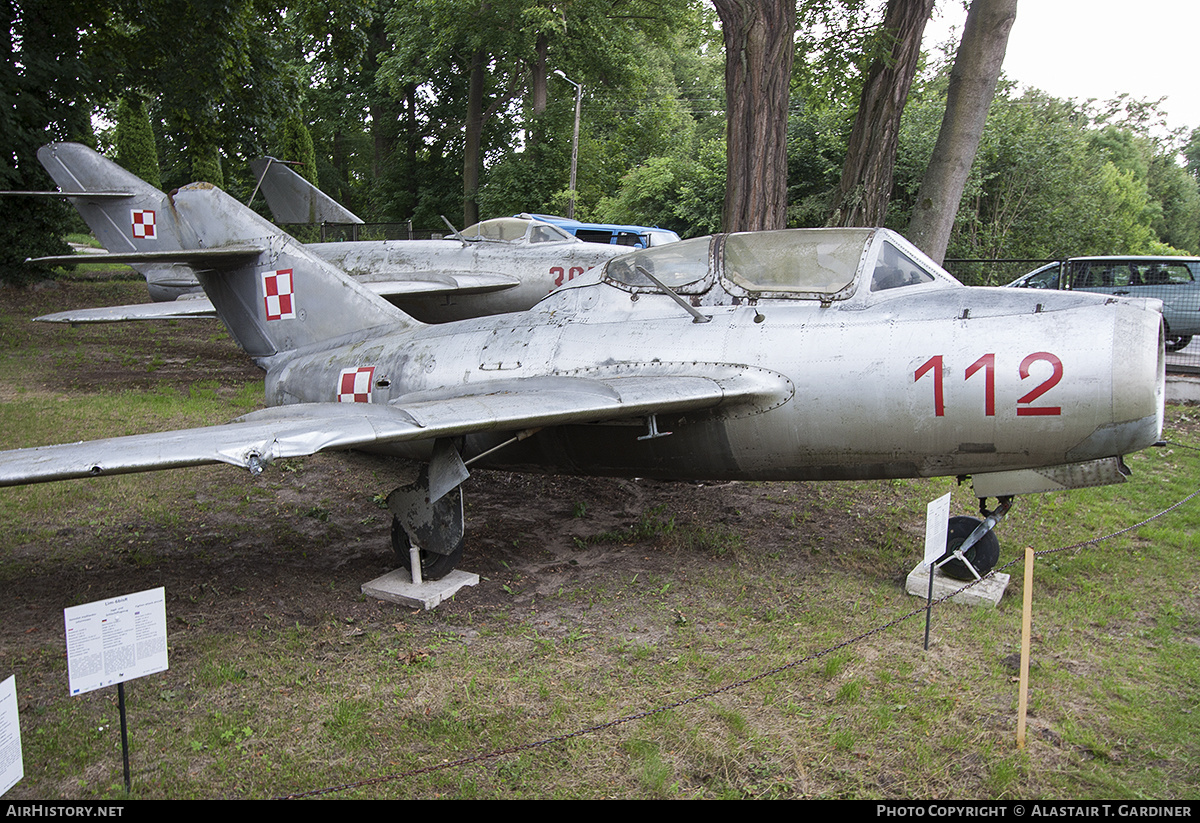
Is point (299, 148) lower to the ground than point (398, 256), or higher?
higher

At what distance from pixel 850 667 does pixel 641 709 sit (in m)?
1.38

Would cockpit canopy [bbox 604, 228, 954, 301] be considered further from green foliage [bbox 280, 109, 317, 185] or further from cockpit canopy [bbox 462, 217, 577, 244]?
green foliage [bbox 280, 109, 317, 185]

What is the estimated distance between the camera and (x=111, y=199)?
1185cm

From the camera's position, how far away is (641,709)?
4.45 m

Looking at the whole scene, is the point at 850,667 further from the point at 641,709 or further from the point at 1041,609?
the point at 1041,609

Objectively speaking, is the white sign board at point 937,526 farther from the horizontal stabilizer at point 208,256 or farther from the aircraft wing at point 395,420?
the horizontal stabilizer at point 208,256

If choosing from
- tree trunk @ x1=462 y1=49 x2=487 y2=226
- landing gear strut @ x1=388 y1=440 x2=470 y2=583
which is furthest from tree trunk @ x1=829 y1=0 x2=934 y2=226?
tree trunk @ x1=462 y1=49 x2=487 y2=226

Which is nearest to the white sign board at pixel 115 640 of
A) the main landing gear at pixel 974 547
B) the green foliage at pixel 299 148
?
the main landing gear at pixel 974 547

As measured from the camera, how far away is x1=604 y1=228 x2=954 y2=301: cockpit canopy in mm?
5922

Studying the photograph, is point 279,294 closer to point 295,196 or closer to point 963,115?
point 963,115

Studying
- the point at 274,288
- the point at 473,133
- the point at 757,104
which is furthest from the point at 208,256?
the point at 473,133

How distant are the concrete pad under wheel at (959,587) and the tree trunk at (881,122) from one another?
21.8 feet

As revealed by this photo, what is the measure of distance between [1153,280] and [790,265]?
12.3 metres

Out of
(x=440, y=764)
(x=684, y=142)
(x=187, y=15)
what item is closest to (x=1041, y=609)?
(x=440, y=764)
